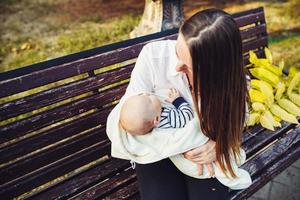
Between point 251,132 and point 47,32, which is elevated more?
point 47,32

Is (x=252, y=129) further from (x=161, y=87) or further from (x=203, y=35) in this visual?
(x=203, y=35)

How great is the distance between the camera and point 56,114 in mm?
2445

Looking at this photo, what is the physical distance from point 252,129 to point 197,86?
49.5 inches

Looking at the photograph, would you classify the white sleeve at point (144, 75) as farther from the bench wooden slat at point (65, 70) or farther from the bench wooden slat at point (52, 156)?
the bench wooden slat at point (52, 156)

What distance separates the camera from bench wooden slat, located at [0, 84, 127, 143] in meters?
2.29

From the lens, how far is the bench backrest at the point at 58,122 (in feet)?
7.54

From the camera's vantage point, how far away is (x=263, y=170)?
8.48 ft

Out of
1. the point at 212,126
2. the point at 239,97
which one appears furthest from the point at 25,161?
the point at 239,97

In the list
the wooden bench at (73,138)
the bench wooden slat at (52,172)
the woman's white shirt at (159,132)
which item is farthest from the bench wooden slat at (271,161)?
the bench wooden slat at (52,172)

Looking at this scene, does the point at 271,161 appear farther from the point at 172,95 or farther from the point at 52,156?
the point at 52,156

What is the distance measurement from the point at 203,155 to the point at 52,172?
1.06 m

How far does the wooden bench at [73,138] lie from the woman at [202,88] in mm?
328

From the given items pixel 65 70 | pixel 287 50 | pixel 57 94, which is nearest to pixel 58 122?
pixel 57 94

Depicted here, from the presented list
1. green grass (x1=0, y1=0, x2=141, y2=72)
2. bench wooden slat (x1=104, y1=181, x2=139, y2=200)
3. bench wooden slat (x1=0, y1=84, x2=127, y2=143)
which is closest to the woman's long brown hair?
bench wooden slat (x1=104, y1=181, x2=139, y2=200)
